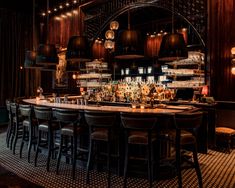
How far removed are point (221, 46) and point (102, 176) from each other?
4.54 meters

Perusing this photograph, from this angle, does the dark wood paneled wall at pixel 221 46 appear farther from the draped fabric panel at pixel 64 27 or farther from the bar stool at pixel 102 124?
the draped fabric panel at pixel 64 27

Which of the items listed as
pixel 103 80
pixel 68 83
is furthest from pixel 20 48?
pixel 103 80

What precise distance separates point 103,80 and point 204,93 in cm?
456

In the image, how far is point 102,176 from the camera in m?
4.36

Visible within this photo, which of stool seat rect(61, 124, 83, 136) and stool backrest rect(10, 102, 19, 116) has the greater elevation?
stool backrest rect(10, 102, 19, 116)

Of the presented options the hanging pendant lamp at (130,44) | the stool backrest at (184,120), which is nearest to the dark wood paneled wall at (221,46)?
the hanging pendant lamp at (130,44)

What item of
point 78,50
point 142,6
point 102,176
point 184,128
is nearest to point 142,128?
point 184,128

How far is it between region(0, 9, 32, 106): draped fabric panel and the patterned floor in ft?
18.6

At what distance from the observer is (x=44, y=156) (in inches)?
217

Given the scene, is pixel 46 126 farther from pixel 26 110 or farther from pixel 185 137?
pixel 185 137

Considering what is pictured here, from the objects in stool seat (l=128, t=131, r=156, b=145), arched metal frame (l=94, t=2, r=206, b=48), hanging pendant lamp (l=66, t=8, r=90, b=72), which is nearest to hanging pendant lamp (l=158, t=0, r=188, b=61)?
stool seat (l=128, t=131, r=156, b=145)

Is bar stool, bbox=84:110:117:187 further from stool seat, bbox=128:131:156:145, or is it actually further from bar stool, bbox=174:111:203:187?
bar stool, bbox=174:111:203:187

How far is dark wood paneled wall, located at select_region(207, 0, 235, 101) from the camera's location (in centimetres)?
661

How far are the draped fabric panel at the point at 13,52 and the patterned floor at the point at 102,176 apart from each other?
18.6 feet
